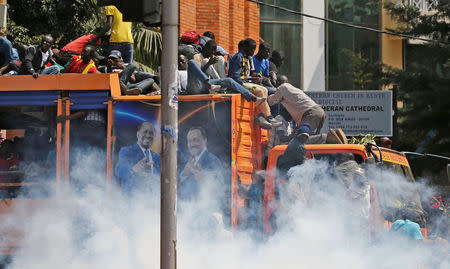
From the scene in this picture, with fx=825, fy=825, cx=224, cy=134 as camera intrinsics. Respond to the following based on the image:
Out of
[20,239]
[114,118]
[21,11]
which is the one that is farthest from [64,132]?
[21,11]

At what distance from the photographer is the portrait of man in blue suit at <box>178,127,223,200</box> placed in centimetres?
877

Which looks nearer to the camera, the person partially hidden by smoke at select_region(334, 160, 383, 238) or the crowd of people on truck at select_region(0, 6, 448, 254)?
the person partially hidden by smoke at select_region(334, 160, 383, 238)

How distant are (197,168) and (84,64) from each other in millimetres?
2449

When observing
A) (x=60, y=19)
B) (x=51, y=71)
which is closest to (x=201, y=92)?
(x=51, y=71)

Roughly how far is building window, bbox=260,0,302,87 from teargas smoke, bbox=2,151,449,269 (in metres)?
18.5

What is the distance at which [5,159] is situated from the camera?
959 centimetres

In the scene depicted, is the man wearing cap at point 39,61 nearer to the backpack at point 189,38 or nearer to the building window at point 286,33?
the backpack at point 189,38

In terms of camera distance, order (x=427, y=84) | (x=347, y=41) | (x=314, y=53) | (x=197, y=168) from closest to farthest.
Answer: (x=197, y=168) < (x=427, y=84) < (x=314, y=53) < (x=347, y=41)

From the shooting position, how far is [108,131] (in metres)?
9.22

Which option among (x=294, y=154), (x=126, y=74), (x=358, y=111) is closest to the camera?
(x=294, y=154)

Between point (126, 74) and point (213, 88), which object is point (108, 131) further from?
point (213, 88)

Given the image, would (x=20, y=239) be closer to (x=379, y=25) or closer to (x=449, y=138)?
(x=449, y=138)

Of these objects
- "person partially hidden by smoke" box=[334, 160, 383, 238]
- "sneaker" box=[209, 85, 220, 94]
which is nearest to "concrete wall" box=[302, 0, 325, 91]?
"sneaker" box=[209, 85, 220, 94]

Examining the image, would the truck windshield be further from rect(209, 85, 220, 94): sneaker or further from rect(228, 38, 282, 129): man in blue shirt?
rect(209, 85, 220, 94): sneaker
